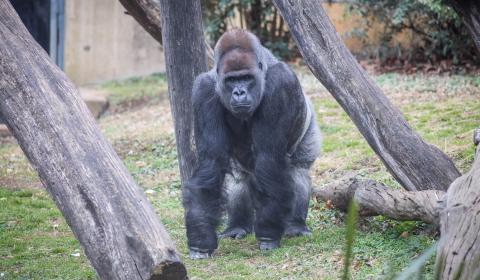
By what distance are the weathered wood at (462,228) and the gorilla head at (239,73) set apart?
1.47 m

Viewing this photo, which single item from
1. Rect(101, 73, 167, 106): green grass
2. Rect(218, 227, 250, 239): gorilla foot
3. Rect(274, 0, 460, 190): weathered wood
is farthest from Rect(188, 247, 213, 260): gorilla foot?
Rect(101, 73, 167, 106): green grass

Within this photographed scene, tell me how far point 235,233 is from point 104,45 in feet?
23.9

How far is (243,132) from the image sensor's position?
465cm

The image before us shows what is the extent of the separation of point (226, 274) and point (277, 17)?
25.8 ft

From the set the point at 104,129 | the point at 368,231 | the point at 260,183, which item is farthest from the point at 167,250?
the point at 104,129

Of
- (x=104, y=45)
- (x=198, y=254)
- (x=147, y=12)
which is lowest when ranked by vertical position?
(x=104, y=45)

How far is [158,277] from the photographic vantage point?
9.20 feet

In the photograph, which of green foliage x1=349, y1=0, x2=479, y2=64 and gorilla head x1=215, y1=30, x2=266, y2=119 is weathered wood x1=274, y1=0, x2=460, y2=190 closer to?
gorilla head x1=215, y1=30, x2=266, y2=119

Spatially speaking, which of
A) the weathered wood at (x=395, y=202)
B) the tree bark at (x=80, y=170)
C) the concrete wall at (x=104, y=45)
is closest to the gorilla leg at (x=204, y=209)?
the weathered wood at (x=395, y=202)

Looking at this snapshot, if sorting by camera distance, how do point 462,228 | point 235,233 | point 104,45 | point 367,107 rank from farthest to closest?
point 104,45
point 235,233
point 367,107
point 462,228

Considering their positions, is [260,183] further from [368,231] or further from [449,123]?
[449,123]

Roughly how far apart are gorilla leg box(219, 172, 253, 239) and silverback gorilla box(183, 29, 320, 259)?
37cm

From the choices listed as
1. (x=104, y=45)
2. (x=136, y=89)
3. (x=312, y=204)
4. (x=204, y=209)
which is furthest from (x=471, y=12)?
(x=104, y=45)

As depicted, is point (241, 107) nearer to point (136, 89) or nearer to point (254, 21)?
point (136, 89)
